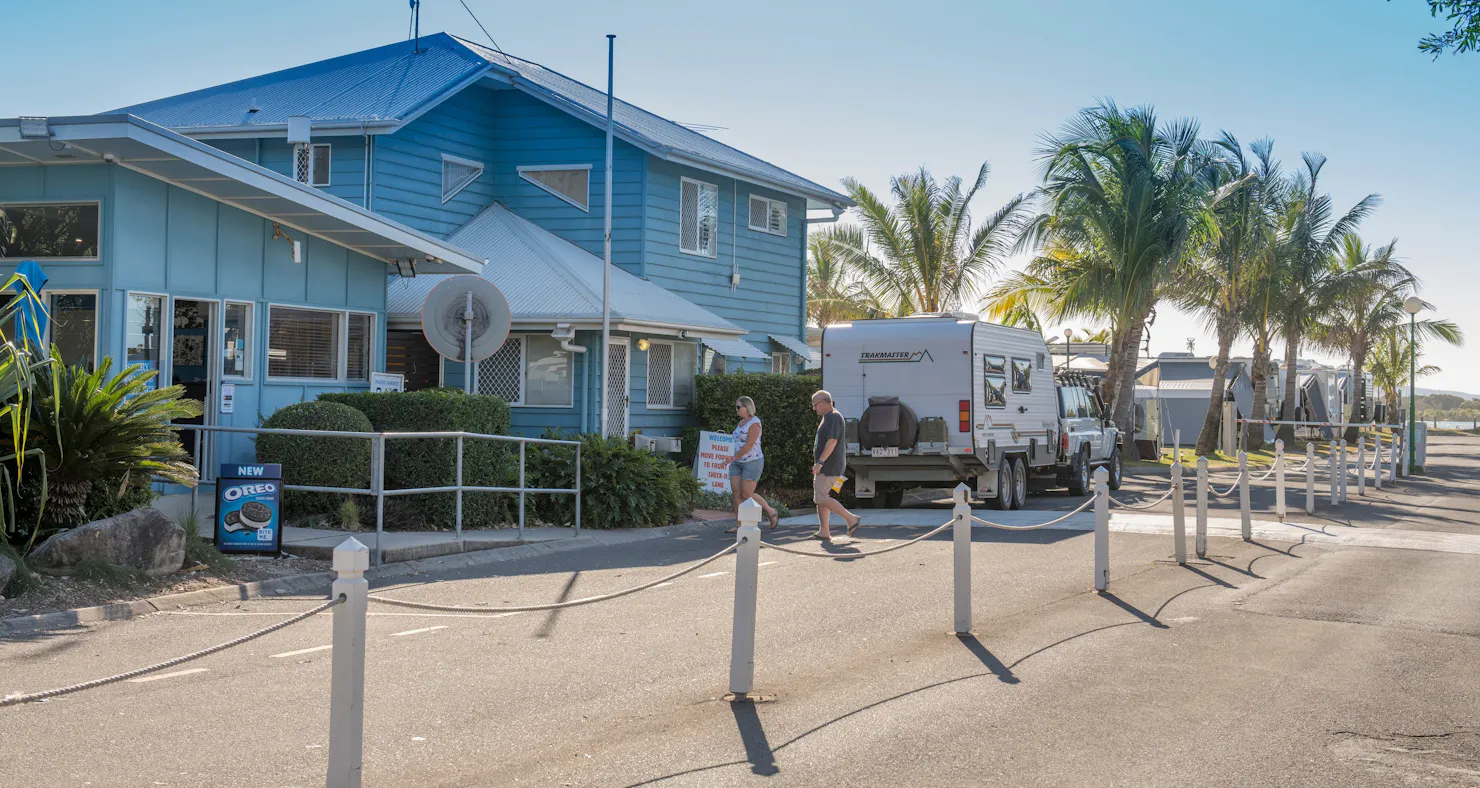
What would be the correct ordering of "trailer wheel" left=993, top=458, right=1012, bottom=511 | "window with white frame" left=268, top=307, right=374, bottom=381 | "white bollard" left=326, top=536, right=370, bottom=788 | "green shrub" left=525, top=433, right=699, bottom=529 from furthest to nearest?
1. "trailer wheel" left=993, top=458, right=1012, bottom=511
2. "window with white frame" left=268, top=307, right=374, bottom=381
3. "green shrub" left=525, top=433, right=699, bottom=529
4. "white bollard" left=326, top=536, right=370, bottom=788

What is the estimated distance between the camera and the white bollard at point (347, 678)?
4.86 meters

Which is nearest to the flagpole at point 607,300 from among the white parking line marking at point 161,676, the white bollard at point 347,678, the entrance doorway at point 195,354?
the entrance doorway at point 195,354

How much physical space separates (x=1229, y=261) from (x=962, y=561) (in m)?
29.6

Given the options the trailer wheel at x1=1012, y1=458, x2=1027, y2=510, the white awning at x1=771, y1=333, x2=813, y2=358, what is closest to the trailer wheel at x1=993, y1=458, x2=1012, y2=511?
the trailer wheel at x1=1012, y1=458, x2=1027, y2=510

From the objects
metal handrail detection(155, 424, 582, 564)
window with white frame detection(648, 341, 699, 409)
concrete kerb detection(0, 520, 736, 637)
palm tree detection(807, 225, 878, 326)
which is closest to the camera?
concrete kerb detection(0, 520, 736, 637)

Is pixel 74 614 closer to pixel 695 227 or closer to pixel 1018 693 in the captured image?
pixel 1018 693

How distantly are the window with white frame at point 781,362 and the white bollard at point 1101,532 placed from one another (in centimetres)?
1662

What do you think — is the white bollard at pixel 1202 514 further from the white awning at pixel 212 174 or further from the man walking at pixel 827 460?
the white awning at pixel 212 174

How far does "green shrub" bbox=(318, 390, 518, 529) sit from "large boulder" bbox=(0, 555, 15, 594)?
4867mm

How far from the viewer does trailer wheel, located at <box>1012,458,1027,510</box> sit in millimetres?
19797

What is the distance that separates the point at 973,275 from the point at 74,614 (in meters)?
26.6

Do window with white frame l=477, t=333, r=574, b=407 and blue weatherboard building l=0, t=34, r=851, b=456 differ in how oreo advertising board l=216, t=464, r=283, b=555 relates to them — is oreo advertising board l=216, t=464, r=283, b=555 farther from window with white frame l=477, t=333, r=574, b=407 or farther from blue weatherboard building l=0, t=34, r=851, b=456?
window with white frame l=477, t=333, r=574, b=407

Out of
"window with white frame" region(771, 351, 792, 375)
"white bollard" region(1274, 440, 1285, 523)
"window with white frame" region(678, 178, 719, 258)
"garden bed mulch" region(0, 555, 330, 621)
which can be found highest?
"window with white frame" region(678, 178, 719, 258)

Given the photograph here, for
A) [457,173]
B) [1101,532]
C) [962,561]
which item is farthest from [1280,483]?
[457,173]
